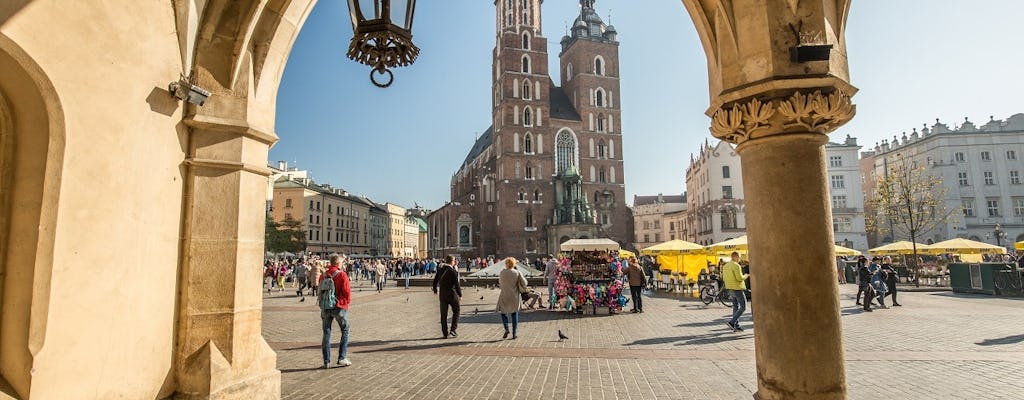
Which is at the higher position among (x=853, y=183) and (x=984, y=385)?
(x=853, y=183)

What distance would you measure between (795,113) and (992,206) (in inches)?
2601

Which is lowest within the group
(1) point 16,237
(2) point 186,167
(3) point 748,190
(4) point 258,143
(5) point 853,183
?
(1) point 16,237

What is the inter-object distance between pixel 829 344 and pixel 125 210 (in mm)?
4565

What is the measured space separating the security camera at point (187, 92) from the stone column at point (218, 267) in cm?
14

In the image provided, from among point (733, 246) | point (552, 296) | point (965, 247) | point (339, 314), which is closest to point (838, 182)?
point (965, 247)

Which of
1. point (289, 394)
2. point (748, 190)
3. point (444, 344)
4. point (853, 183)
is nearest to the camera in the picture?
point (748, 190)

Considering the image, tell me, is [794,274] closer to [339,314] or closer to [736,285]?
[339,314]

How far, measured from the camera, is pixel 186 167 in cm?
392

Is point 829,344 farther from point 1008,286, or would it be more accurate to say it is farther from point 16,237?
point 1008,286

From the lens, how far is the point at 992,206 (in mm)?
50750

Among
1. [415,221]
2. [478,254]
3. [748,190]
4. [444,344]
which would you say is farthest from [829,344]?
[415,221]

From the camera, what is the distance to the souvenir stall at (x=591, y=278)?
13.9 metres

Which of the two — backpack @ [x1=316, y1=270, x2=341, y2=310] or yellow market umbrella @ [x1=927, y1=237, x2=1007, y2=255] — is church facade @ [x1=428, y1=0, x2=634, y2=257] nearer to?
yellow market umbrella @ [x1=927, y1=237, x2=1007, y2=255]

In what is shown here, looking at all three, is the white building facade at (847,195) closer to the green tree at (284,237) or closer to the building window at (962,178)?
the building window at (962,178)
